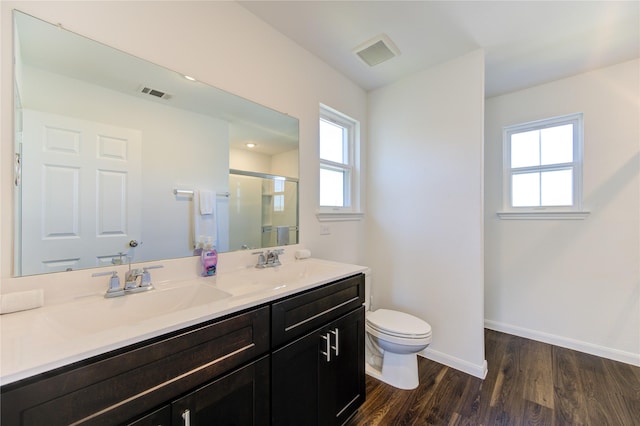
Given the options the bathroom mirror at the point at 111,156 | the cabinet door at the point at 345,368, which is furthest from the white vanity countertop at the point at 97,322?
the cabinet door at the point at 345,368

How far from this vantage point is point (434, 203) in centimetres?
228

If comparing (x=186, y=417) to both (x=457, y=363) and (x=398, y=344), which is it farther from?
(x=457, y=363)

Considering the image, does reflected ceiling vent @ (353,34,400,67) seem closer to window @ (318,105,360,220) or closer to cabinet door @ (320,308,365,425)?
window @ (318,105,360,220)

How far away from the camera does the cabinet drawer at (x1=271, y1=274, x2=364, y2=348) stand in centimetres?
111

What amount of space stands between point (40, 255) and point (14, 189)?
25 centimetres

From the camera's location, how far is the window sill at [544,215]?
2375 millimetres

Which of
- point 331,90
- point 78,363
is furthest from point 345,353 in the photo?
point 331,90

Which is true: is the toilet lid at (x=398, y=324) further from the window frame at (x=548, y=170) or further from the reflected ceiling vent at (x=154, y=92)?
the reflected ceiling vent at (x=154, y=92)

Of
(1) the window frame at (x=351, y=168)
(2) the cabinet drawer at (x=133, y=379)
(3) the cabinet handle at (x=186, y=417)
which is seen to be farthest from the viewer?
(1) the window frame at (x=351, y=168)

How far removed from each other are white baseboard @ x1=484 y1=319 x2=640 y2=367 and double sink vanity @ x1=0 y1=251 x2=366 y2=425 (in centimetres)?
208

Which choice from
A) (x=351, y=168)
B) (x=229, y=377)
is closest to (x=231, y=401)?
(x=229, y=377)

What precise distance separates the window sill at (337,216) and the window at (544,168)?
161cm

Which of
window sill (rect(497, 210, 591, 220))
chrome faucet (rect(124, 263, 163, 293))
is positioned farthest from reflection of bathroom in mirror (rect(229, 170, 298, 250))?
window sill (rect(497, 210, 591, 220))

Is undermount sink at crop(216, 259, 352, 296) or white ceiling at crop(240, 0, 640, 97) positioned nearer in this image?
undermount sink at crop(216, 259, 352, 296)
